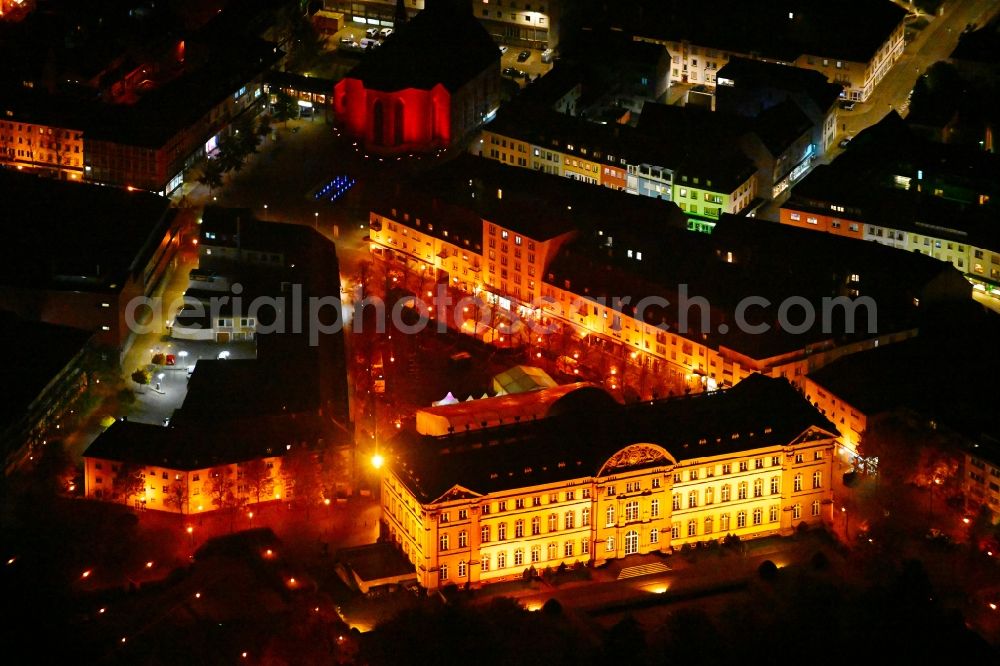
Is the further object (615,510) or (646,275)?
(646,275)

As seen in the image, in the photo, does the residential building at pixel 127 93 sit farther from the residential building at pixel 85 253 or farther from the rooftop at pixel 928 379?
the rooftop at pixel 928 379

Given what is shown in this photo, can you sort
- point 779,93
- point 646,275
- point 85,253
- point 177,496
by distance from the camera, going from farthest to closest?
1. point 779,93
2. point 85,253
3. point 646,275
4. point 177,496

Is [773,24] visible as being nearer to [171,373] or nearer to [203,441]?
[171,373]

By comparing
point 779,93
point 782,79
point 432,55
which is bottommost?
point 432,55

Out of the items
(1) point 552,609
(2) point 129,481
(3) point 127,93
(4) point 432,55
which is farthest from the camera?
(4) point 432,55

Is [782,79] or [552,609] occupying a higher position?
[782,79]

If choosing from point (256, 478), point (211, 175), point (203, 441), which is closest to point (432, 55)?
point (211, 175)

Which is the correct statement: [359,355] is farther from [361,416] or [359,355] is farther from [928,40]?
[928,40]
